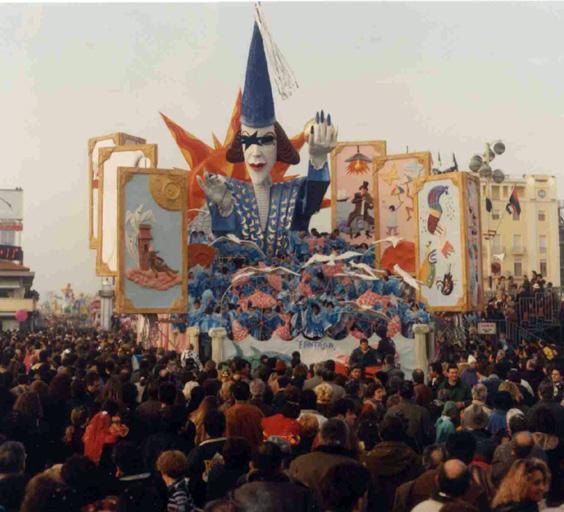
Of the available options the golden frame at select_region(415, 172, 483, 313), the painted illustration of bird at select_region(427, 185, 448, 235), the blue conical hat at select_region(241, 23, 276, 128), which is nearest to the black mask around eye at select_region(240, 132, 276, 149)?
the blue conical hat at select_region(241, 23, 276, 128)

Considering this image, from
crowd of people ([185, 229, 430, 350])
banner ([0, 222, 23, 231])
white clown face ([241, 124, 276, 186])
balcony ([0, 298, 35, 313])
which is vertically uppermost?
banner ([0, 222, 23, 231])

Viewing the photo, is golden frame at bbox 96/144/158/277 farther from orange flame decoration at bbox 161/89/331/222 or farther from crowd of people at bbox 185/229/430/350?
crowd of people at bbox 185/229/430/350

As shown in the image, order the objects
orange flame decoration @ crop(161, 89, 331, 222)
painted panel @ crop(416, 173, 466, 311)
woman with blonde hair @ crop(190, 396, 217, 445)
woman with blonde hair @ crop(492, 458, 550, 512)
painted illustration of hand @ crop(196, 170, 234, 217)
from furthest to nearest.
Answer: orange flame decoration @ crop(161, 89, 331, 222), painted illustration of hand @ crop(196, 170, 234, 217), painted panel @ crop(416, 173, 466, 311), woman with blonde hair @ crop(190, 396, 217, 445), woman with blonde hair @ crop(492, 458, 550, 512)

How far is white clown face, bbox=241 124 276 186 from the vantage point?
32.8 metres

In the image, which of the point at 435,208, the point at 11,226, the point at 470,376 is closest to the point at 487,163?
the point at 435,208

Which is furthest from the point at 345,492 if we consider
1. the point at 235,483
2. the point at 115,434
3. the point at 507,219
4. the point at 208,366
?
the point at 507,219

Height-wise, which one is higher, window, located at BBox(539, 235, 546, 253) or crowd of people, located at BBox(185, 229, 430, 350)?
window, located at BBox(539, 235, 546, 253)

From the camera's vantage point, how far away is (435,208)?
30578 mm

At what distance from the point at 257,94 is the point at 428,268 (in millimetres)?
8224

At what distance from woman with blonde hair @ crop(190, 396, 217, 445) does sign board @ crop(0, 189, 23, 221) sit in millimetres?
91694

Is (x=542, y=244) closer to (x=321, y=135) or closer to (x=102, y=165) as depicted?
(x=102, y=165)

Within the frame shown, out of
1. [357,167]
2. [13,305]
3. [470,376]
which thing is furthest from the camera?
[13,305]

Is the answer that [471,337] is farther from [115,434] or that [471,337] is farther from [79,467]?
[79,467]

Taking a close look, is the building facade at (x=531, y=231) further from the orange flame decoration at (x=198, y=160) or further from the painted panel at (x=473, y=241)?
the painted panel at (x=473, y=241)
